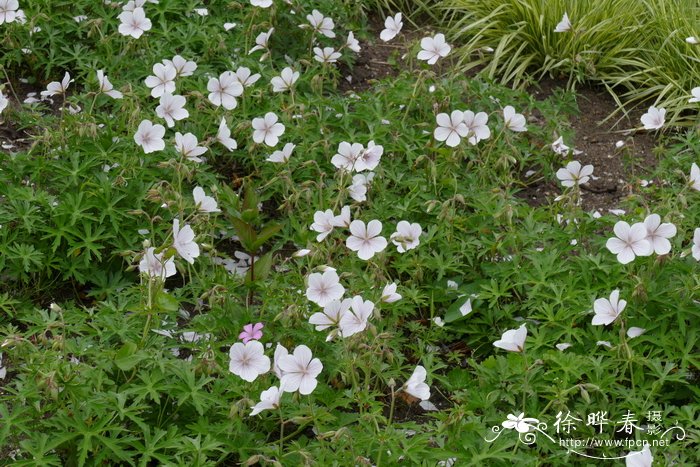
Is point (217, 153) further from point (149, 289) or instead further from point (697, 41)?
point (697, 41)

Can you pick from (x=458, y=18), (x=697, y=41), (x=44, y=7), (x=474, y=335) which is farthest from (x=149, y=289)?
(x=458, y=18)

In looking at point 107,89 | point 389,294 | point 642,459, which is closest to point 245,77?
point 107,89

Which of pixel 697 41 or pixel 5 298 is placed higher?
pixel 697 41

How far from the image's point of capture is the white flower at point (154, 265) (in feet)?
9.37

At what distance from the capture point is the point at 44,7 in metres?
4.68

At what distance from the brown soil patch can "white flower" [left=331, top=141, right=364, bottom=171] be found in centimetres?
103

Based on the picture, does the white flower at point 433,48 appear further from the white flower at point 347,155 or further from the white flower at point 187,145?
the white flower at point 187,145

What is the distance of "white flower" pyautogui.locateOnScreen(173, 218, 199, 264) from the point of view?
2.88 metres

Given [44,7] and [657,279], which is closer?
[657,279]

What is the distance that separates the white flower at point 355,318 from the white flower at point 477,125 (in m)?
1.33

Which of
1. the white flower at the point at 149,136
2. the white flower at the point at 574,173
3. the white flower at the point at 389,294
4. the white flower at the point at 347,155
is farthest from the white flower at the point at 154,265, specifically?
the white flower at the point at 574,173

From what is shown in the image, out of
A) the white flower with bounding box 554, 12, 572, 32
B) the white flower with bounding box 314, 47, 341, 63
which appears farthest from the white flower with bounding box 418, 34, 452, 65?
the white flower with bounding box 554, 12, 572, 32

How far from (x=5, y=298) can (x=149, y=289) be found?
661 millimetres

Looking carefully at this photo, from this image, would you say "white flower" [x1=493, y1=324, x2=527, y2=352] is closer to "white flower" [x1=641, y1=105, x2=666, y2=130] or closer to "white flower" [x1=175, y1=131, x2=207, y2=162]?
"white flower" [x1=175, y1=131, x2=207, y2=162]
